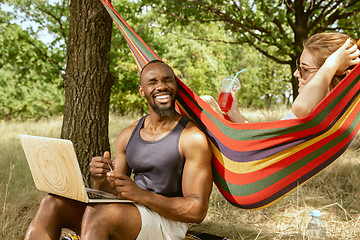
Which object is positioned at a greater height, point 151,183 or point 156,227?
point 151,183

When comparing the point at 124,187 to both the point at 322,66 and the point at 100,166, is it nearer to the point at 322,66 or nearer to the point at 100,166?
the point at 100,166

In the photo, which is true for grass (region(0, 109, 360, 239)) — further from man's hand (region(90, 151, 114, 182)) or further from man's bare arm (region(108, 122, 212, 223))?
man's hand (region(90, 151, 114, 182))

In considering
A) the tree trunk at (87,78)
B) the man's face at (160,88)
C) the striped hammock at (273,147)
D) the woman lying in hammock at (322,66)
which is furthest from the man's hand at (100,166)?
the tree trunk at (87,78)

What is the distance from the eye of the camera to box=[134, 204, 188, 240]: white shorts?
1674 mm

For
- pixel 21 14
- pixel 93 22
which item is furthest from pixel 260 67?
pixel 93 22

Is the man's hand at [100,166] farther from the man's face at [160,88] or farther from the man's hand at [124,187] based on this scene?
the man's face at [160,88]

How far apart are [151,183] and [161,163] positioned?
0.44 ft

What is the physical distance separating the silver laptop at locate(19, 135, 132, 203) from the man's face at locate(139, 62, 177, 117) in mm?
551

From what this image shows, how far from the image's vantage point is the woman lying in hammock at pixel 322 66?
5.87 feet

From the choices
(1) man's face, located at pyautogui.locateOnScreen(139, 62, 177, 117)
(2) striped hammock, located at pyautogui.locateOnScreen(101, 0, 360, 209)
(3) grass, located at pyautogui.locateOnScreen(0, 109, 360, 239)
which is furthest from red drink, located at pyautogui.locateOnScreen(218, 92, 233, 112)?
(3) grass, located at pyautogui.locateOnScreen(0, 109, 360, 239)

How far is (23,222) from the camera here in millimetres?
2715

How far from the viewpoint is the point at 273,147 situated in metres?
1.90

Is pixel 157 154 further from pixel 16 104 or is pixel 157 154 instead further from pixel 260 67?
pixel 260 67

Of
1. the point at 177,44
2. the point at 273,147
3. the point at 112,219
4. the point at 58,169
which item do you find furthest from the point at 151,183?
the point at 177,44
